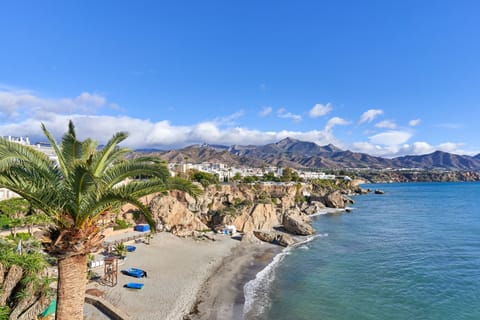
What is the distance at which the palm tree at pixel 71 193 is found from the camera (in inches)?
281

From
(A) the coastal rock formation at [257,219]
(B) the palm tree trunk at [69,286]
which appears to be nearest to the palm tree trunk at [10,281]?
(B) the palm tree trunk at [69,286]

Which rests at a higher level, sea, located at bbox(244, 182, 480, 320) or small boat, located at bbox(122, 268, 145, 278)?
small boat, located at bbox(122, 268, 145, 278)

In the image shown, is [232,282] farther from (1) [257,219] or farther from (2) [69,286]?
(1) [257,219]

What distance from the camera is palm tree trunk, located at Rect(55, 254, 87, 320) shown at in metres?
7.49

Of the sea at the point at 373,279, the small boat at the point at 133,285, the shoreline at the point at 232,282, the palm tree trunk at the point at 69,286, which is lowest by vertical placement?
the sea at the point at 373,279

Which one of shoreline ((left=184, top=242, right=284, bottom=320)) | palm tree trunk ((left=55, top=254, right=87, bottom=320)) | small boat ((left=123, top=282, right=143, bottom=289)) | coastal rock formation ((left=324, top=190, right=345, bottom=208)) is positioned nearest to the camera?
palm tree trunk ((left=55, top=254, right=87, bottom=320))

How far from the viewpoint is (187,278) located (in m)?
22.5

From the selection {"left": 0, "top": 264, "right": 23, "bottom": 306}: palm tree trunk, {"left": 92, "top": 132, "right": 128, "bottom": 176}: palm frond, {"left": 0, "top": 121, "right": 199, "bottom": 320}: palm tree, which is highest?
{"left": 92, "top": 132, "right": 128, "bottom": 176}: palm frond

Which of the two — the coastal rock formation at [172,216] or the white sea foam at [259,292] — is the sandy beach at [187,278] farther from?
the coastal rock formation at [172,216]

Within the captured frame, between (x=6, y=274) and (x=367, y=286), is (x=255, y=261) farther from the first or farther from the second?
(x=6, y=274)

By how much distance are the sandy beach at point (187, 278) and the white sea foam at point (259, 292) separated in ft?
1.75

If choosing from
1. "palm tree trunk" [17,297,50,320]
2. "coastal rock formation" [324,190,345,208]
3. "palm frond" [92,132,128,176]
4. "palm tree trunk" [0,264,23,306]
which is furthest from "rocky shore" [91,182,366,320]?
"coastal rock formation" [324,190,345,208]

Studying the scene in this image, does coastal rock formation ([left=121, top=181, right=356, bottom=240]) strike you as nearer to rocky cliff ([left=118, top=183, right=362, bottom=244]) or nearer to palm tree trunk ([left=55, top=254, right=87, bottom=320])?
rocky cliff ([left=118, top=183, right=362, bottom=244])

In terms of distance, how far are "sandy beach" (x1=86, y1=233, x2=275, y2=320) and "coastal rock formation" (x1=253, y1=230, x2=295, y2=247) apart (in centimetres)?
165
